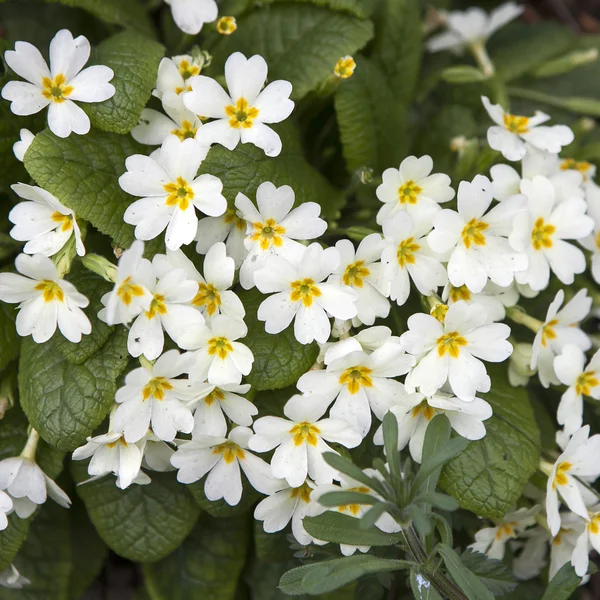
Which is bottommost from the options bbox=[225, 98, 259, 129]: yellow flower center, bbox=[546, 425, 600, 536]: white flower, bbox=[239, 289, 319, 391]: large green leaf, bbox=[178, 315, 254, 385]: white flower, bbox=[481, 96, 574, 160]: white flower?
bbox=[546, 425, 600, 536]: white flower

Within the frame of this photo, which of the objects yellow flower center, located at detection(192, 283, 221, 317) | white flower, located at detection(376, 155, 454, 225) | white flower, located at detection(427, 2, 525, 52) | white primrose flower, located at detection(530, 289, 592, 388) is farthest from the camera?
white flower, located at detection(427, 2, 525, 52)

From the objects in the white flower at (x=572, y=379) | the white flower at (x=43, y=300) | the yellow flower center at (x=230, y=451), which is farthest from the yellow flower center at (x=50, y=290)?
the white flower at (x=572, y=379)

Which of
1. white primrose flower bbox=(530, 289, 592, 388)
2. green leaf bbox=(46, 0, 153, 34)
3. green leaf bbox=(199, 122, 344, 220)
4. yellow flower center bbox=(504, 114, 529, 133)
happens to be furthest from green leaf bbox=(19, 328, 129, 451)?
yellow flower center bbox=(504, 114, 529, 133)

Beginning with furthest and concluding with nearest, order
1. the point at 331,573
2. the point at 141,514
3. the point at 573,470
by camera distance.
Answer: the point at 141,514
the point at 573,470
the point at 331,573

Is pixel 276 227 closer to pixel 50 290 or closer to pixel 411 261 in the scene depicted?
pixel 411 261

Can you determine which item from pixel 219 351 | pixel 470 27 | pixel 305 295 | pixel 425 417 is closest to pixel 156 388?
pixel 219 351

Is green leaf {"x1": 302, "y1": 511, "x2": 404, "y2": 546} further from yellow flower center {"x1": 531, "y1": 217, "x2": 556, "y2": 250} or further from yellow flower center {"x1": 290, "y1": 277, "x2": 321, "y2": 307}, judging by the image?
yellow flower center {"x1": 531, "y1": 217, "x2": 556, "y2": 250}
